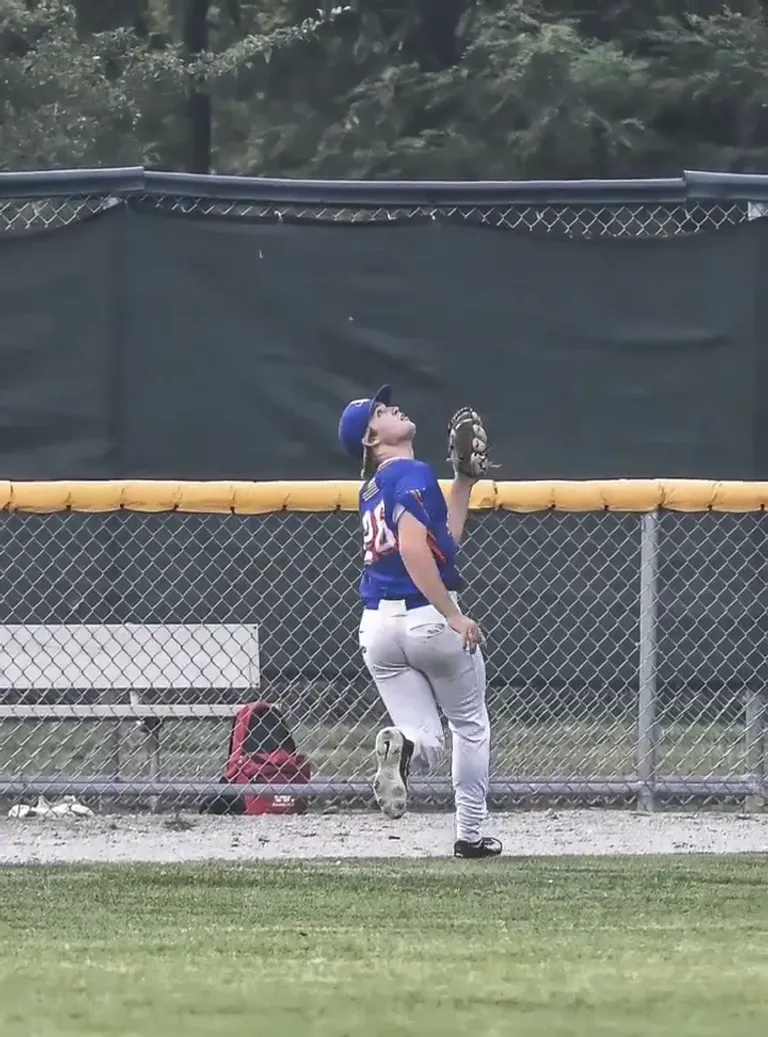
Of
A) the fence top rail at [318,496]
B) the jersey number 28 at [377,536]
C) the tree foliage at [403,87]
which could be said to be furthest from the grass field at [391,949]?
the tree foliage at [403,87]

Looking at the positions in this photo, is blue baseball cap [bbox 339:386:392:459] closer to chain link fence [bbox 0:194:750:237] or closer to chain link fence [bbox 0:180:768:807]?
chain link fence [bbox 0:180:768:807]

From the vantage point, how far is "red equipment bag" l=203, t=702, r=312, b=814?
A: 23.6ft

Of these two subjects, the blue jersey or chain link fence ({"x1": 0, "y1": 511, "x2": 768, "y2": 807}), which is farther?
chain link fence ({"x1": 0, "y1": 511, "x2": 768, "y2": 807})

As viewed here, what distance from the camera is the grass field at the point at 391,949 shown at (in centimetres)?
442

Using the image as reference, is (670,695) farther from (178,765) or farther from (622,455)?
(178,765)

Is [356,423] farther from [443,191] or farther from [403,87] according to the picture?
[403,87]

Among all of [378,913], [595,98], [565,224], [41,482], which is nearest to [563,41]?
[595,98]

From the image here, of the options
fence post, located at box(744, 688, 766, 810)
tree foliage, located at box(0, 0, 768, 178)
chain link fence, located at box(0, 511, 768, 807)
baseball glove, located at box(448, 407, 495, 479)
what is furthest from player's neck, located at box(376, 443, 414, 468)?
tree foliage, located at box(0, 0, 768, 178)

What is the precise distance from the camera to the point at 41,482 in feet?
23.1

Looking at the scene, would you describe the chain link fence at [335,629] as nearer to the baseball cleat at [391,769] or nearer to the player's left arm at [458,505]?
the player's left arm at [458,505]

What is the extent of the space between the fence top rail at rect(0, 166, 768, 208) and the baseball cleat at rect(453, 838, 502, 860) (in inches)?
91.9

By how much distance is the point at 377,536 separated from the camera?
6266 millimetres

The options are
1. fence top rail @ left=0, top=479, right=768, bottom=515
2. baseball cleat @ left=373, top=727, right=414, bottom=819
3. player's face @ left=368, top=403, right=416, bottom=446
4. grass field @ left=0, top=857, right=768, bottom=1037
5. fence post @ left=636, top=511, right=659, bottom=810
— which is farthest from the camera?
fence post @ left=636, top=511, right=659, bottom=810

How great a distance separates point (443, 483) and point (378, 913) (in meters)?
1.86
